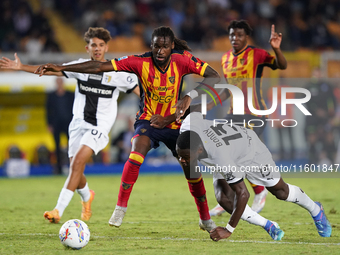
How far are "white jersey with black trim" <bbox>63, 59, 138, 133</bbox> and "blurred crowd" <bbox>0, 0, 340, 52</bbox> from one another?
871 centimetres

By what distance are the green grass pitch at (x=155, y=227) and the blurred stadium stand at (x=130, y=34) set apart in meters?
4.14

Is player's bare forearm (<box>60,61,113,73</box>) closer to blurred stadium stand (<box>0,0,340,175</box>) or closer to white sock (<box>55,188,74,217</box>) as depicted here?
white sock (<box>55,188,74,217</box>)

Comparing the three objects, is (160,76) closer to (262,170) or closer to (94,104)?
(262,170)

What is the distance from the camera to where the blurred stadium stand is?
14.0 m

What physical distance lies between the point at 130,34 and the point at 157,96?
11763mm

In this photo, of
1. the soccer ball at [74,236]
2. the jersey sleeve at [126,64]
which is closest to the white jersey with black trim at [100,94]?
the jersey sleeve at [126,64]

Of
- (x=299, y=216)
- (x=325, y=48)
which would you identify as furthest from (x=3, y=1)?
(x=299, y=216)

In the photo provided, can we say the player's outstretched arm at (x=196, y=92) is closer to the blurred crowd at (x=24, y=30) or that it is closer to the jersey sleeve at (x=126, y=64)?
the jersey sleeve at (x=126, y=64)

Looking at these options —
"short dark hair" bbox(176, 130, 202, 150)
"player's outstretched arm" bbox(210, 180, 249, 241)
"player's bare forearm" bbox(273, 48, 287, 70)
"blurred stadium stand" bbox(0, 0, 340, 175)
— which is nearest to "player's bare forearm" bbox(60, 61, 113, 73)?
"short dark hair" bbox(176, 130, 202, 150)

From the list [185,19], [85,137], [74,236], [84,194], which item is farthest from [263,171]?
[185,19]

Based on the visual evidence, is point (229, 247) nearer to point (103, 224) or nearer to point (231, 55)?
point (103, 224)

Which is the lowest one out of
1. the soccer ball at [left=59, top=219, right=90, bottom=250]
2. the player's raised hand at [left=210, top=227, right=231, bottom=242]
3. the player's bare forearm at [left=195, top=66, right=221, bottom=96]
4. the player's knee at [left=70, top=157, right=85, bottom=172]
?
the player's raised hand at [left=210, top=227, right=231, bottom=242]

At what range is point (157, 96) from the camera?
18.3ft

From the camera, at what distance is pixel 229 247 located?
4.68 m
